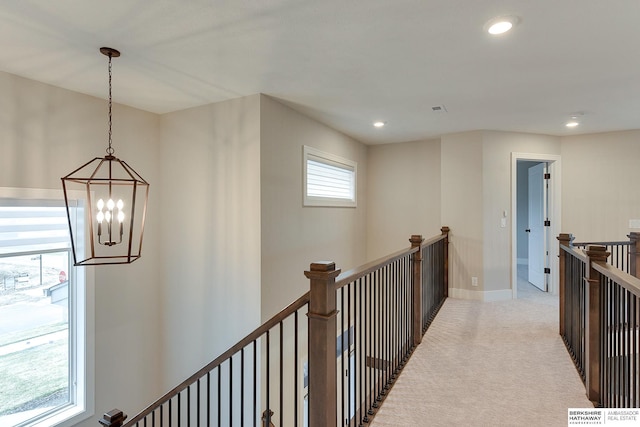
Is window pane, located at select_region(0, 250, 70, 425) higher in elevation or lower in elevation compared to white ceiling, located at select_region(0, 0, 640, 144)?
lower

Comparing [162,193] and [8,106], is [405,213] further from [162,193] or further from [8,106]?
[8,106]

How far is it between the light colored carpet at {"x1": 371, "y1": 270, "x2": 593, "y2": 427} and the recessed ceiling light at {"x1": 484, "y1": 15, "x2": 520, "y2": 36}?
97.1 inches

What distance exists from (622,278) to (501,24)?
1624mm

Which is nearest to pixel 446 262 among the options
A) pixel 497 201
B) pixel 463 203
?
pixel 463 203

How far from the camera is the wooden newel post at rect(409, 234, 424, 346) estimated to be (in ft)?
10.7

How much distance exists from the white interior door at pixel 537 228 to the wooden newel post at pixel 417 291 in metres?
3.36

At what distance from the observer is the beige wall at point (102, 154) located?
119 inches

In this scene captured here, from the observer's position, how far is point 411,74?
2979 millimetres

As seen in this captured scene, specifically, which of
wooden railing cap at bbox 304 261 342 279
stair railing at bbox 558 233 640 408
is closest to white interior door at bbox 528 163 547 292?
stair railing at bbox 558 233 640 408

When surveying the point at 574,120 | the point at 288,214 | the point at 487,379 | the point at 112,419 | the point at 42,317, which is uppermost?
the point at 574,120

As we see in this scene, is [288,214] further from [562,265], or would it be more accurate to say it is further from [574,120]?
[574,120]

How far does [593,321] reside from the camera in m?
2.21

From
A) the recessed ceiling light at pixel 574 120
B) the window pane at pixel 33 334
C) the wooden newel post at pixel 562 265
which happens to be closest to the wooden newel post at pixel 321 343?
the wooden newel post at pixel 562 265

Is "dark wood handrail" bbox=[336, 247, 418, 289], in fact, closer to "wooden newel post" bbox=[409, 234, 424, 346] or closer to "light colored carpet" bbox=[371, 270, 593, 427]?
"wooden newel post" bbox=[409, 234, 424, 346]
